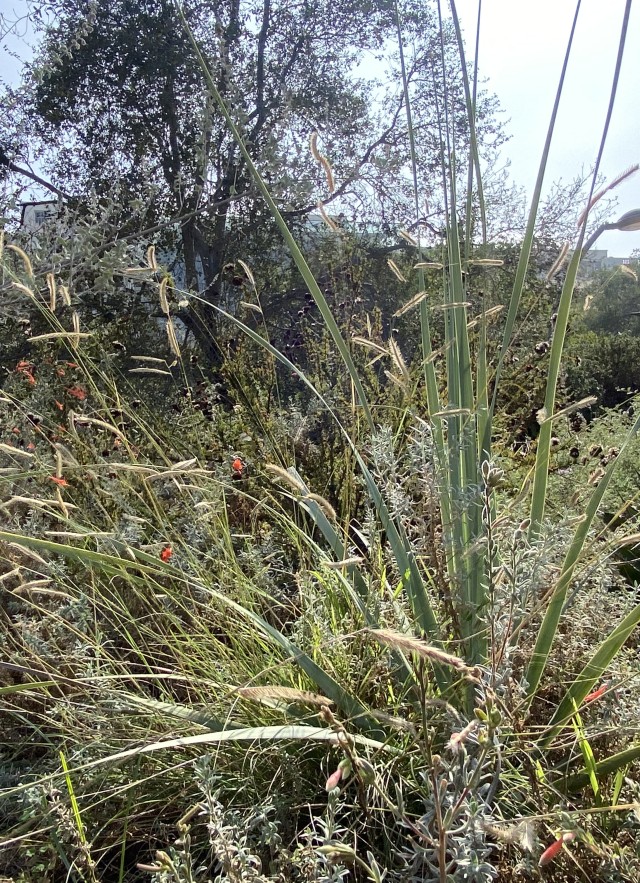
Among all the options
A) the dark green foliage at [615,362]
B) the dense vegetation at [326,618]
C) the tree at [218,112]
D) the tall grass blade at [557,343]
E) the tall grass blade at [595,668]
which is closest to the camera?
the dense vegetation at [326,618]

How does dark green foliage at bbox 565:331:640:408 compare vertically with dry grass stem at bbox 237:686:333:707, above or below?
below

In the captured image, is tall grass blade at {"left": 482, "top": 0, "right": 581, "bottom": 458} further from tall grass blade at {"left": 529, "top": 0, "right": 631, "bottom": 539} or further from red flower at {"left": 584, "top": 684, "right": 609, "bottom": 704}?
red flower at {"left": 584, "top": 684, "right": 609, "bottom": 704}

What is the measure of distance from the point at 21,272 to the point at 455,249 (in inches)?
98.9

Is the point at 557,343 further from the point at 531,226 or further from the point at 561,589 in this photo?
the point at 561,589

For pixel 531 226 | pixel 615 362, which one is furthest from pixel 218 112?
pixel 615 362

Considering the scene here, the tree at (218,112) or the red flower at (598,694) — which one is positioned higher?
the tree at (218,112)

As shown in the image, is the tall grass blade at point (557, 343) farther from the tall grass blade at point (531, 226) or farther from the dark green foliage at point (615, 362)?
the dark green foliage at point (615, 362)

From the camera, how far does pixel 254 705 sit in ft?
5.02

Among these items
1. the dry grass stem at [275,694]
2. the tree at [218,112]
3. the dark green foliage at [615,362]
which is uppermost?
the tree at [218,112]

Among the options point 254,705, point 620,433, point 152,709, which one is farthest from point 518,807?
point 620,433

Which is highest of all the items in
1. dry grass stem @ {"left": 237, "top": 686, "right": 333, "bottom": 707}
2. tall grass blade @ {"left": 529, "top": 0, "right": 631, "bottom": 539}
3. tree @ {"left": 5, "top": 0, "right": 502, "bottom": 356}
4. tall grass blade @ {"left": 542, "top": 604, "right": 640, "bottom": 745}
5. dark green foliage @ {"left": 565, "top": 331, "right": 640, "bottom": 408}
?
tree @ {"left": 5, "top": 0, "right": 502, "bottom": 356}

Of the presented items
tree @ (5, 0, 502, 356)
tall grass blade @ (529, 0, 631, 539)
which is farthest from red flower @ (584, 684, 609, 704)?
tree @ (5, 0, 502, 356)

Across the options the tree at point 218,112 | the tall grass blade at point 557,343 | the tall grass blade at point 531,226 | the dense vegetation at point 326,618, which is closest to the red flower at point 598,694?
the dense vegetation at point 326,618

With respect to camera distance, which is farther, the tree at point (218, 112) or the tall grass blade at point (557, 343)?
the tree at point (218, 112)
